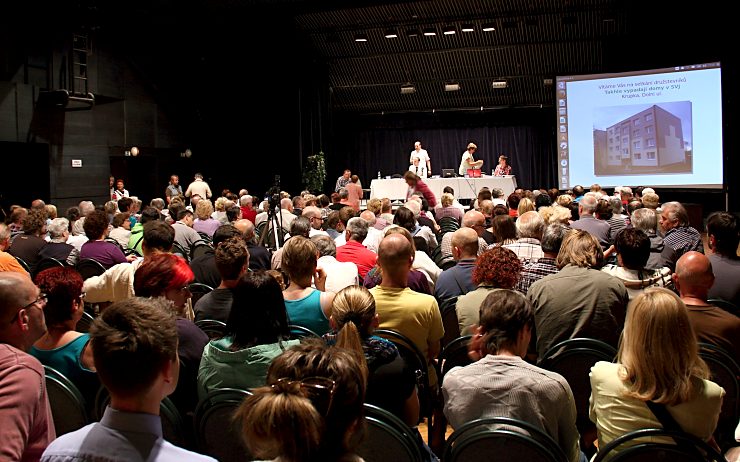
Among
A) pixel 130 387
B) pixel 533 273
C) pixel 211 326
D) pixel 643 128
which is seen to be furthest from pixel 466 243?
pixel 643 128

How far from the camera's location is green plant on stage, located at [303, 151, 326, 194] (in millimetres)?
17812

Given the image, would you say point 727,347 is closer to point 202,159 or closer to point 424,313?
point 424,313

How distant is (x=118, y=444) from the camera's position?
1.73 m

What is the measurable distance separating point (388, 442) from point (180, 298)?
163 centimetres

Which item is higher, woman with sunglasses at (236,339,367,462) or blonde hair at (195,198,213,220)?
blonde hair at (195,198,213,220)

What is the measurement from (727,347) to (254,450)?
2860 millimetres

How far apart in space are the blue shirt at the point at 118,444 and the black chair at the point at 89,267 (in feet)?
15.1

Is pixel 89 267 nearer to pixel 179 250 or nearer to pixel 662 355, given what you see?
pixel 179 250

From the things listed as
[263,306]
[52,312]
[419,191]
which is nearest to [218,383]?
[263,306]

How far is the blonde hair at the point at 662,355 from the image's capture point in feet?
8.27

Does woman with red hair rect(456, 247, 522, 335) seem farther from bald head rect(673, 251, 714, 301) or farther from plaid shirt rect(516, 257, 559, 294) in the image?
bald head rect(673, 251, 714, 301)

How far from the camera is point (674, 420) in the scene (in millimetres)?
2520

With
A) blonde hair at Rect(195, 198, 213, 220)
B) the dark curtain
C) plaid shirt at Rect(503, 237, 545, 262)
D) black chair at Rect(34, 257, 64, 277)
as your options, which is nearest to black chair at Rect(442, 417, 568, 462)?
plaid shirt at Rect(503, 237, 545, 262)

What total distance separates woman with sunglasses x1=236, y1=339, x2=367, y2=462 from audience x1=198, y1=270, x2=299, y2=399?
4.43ft
